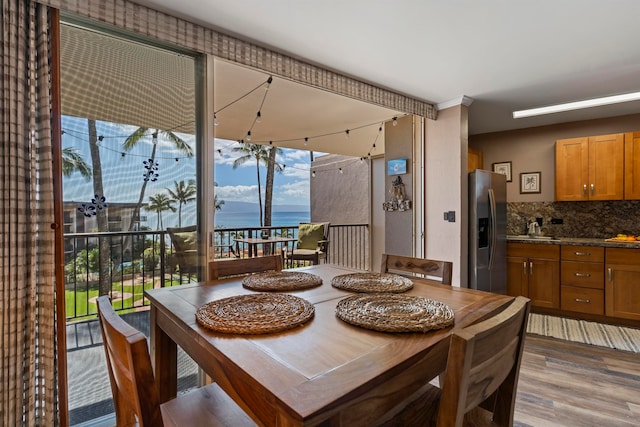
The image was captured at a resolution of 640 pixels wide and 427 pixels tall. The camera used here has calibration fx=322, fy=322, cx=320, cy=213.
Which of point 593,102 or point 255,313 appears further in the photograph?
point 593,102

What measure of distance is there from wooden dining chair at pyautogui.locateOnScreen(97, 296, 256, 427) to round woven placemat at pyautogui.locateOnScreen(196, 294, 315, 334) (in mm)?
274

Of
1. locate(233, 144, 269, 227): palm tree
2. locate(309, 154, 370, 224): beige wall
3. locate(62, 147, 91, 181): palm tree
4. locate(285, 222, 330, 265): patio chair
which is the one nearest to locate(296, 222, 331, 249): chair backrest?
locate(285, 222, 330, 265): patio chair

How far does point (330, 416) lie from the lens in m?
0.71

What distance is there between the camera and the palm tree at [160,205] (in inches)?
78.1

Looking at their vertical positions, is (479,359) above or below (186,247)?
below

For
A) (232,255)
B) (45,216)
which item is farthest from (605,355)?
(232,255)

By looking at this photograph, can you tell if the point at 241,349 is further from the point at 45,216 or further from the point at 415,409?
the point at 45,216

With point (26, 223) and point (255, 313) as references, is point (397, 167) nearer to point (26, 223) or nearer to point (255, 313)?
point (255, 313)

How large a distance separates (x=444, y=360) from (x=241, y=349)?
65 cm

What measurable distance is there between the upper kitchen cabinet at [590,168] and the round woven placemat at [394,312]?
3.73m

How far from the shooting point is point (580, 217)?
415 cm

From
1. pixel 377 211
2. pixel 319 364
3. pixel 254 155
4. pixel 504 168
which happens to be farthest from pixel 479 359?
pixel 254 155

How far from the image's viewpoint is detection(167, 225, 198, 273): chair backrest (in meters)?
2.09

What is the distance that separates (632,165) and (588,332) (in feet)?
6.35
